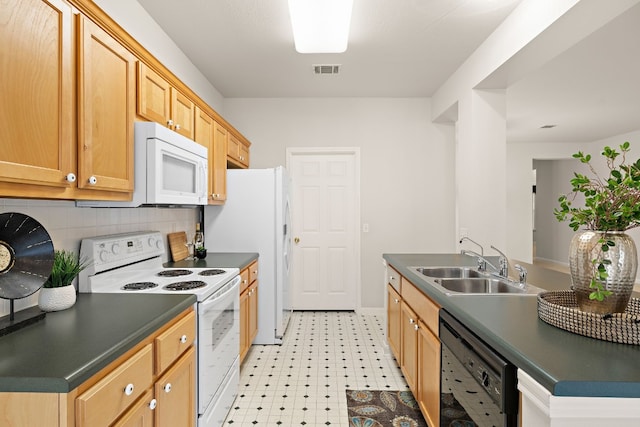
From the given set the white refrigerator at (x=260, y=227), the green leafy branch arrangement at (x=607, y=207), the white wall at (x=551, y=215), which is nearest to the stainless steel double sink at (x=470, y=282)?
the green leafy branch arrangement at (x=607, y=207)

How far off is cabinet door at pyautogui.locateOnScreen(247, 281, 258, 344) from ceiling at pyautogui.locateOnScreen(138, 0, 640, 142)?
2.06 metres

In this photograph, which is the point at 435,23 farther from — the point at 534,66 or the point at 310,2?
the point at 310,2

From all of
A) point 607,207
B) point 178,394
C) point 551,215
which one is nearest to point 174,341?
point 178,394

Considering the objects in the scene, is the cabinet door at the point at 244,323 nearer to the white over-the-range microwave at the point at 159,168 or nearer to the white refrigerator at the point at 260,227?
the white refrigerator at the point at 260,227

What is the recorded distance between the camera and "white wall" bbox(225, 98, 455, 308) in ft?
14.2

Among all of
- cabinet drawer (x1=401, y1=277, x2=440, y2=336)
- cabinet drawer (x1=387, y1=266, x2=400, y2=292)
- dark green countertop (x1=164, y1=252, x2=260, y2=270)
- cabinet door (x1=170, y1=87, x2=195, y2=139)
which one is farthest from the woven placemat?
cabinet door (x1=170, y1=87, x2=195, y2=139)

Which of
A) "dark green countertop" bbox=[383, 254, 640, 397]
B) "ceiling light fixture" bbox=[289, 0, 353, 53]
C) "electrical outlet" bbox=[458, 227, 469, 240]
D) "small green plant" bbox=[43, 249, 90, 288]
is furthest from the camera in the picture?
"electrical outlet" bbox=[458, 227, 469, 240]

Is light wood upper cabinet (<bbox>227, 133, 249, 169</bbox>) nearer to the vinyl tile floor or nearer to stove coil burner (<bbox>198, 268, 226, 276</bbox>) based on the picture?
stove coil burner (<bbox>198, 268, 226, 276</bbox>)

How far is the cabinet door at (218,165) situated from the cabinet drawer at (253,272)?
63cm

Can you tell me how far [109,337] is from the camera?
1.18 metres

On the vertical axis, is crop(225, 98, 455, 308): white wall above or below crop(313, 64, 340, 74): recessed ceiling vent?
below

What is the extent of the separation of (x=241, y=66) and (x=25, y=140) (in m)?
2.57

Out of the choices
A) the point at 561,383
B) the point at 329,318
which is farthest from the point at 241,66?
the point at 561,383

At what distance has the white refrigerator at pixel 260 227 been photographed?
3.35 m
